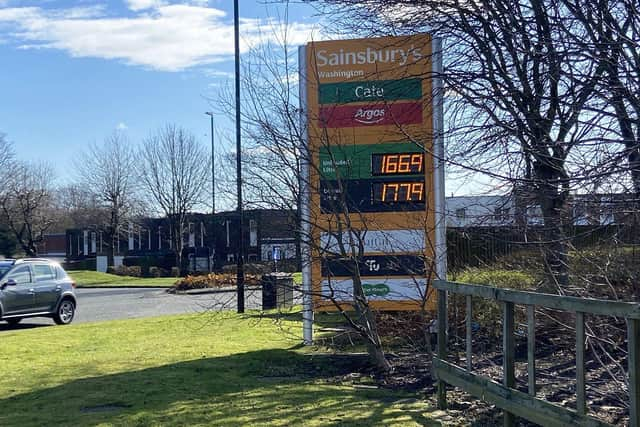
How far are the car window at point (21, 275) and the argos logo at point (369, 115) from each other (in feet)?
32.1

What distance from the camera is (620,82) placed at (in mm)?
5426

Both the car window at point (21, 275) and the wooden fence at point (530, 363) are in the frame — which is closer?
the wooden fence at point (530, 363)

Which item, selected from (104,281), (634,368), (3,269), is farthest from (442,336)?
(104,281)

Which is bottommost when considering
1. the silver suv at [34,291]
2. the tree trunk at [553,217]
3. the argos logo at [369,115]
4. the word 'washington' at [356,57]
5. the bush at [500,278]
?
the silver suv at [34,291]

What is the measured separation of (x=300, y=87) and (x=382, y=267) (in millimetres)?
3075

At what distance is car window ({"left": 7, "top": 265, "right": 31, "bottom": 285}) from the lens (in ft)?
54.6

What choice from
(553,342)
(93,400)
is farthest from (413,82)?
(93,400)

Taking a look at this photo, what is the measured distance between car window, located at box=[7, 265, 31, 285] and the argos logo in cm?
977

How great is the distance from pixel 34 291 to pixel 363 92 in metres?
10.1

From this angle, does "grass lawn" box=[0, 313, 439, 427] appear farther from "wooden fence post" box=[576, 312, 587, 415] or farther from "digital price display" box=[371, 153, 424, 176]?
"digital price display" box=[371, 153, 424, 176]

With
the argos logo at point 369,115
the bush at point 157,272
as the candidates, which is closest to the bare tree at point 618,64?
the argos logo at point 369,115

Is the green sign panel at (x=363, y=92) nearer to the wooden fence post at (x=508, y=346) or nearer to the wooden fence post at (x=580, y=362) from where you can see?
the wooden fence post at (x=508, y=346)

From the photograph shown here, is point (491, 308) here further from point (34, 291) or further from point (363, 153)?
point (34, 291)

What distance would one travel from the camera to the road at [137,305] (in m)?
19.4
